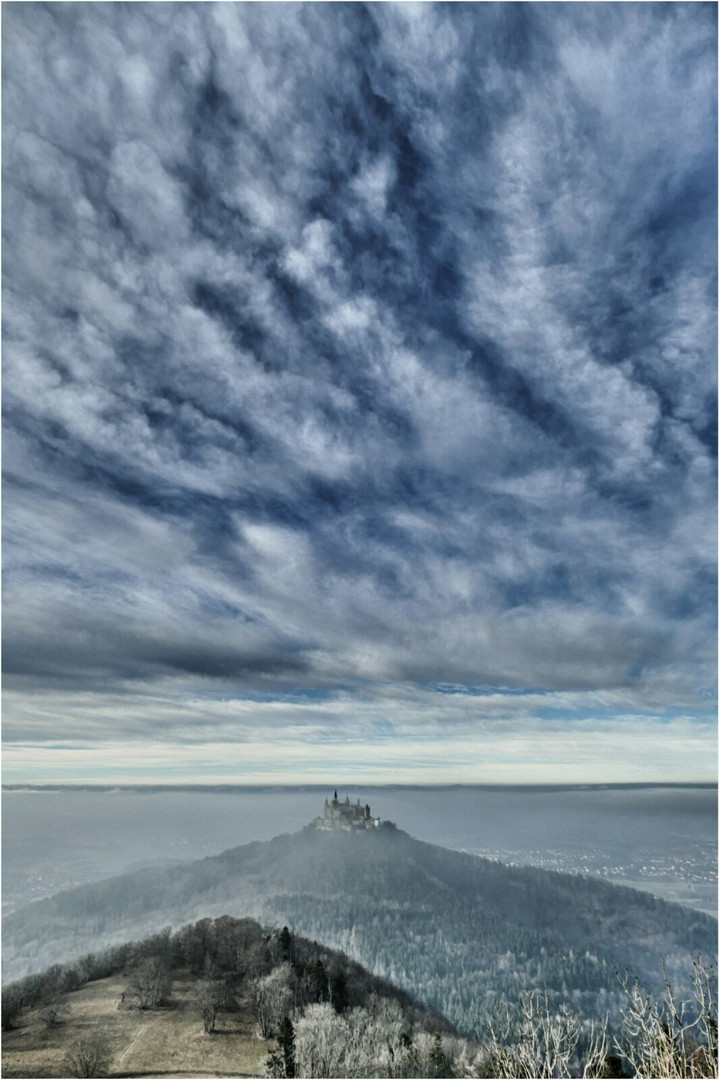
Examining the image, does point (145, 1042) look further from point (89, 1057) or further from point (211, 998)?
point (211, 998)

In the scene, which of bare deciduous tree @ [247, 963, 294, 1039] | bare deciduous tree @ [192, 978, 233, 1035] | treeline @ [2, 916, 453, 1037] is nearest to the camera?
bare deciduous tree @ [247, 963, 294, 1039]

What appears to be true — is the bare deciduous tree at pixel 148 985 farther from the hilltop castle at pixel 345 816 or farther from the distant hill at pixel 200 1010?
the hilltop castle at pixel 345 816

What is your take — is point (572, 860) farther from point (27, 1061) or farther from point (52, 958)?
Result: point (27, 1061)

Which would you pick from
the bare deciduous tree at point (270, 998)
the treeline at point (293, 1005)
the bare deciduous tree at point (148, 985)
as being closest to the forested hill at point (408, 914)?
the treeline at point (293, 1005)

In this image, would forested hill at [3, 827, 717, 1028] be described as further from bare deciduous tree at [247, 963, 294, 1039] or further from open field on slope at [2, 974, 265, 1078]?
open field on slope at [2, 974, 265, 1078]

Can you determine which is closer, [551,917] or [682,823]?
[551,917]

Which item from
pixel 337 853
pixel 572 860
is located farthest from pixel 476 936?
pixel 572 860

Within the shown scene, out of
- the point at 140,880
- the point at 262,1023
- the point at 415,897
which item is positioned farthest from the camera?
the point at 140,880

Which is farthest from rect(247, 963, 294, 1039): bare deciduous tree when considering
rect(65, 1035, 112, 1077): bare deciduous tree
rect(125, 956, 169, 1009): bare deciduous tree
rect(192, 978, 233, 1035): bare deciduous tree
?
rect(65, 1035, 112, 1077): bare deciduous tree
